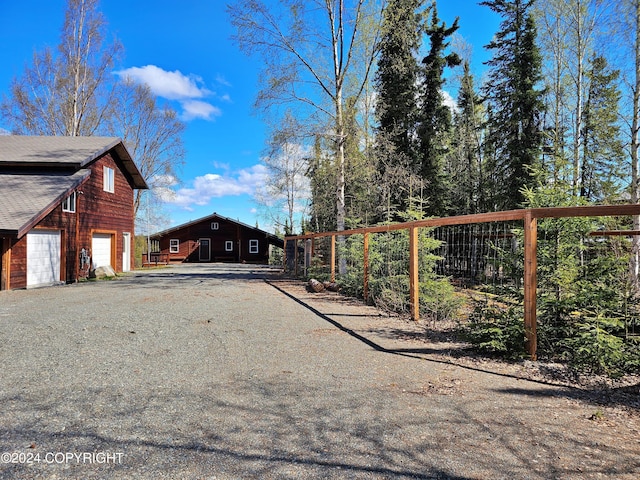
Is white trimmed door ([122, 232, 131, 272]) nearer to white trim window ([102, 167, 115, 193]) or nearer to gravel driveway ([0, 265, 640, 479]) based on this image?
white trim window ([102, 167, 115, 193])

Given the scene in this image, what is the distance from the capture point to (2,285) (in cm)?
1156

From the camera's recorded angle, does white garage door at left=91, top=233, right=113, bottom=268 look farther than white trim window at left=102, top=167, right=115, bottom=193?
No

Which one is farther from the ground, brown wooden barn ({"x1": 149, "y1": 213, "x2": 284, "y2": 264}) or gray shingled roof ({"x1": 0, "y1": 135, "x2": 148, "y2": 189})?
gray shingled roof ({"x1": 0, "y1": 135, "x2": 148, "y2": 189})

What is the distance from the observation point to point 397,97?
1869cm

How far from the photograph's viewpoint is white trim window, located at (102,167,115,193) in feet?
58.0

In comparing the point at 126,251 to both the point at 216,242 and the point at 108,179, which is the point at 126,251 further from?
the point at 216,242

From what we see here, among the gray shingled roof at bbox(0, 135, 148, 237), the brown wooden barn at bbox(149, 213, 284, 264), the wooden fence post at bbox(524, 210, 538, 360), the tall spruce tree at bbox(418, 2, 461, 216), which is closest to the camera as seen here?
the wooden fence post at bbox(524, 210, 538, 360)

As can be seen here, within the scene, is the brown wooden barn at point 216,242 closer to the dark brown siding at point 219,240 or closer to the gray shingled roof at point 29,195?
the dark brown siding at point 219,240

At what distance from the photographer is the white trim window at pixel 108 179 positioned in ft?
58.0

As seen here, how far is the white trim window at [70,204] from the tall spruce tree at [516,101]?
58.3 ft

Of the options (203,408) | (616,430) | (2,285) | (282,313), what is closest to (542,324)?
(616,430)

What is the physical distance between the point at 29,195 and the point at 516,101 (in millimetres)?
19420

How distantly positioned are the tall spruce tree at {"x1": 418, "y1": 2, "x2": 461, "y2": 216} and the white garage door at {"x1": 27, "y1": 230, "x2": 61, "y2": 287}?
15.8 m

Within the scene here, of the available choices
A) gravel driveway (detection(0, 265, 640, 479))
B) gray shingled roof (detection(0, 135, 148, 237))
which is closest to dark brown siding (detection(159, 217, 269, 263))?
gray shingled roof (detection(0, 135, 148, 237))
